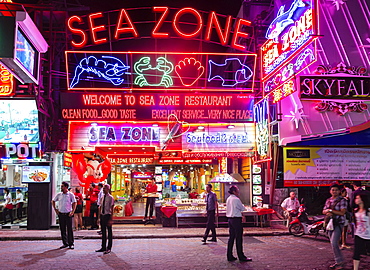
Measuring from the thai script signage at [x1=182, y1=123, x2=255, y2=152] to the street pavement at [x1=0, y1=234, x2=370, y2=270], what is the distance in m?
6.52

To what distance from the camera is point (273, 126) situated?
18766mm

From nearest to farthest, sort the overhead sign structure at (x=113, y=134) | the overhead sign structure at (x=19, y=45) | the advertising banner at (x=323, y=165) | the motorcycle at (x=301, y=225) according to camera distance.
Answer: the overhead sign structure at (x=19, y=45) < the motorcycle at (x=301, y=225) < the advertising banner at (x=323, y=165) < the overhead sign structure at (x=113, y=134)

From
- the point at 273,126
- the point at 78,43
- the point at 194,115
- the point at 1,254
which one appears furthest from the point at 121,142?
the point at 1,254

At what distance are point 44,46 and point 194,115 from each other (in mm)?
11526

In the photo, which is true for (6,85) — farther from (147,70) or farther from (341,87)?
(341,87)

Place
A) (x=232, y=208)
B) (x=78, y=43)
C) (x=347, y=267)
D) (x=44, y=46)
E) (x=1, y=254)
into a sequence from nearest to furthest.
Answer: (x=44, y=46) → (x=347, y=267) → (x=232, y=208) → (x=1, y=254) → (x=78, y=43)

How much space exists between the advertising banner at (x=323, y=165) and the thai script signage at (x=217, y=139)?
2.29 m

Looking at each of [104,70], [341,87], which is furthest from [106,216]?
[341,87]

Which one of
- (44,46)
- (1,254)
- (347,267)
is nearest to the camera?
(44,46)

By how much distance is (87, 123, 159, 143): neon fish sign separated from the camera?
19188 mm

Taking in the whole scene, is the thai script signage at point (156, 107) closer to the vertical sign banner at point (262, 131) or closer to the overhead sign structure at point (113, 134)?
the overhead sign structure at point (113, 134)

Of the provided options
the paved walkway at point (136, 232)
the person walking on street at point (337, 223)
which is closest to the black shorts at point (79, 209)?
the paved walkway at point (136, 232)

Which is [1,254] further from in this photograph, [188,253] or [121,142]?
[121,142]

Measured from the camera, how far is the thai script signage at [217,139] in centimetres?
1973
